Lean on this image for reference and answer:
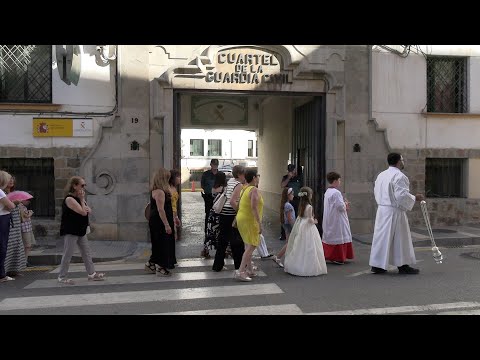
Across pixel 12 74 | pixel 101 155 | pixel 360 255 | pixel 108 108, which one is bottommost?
pixel 360 255

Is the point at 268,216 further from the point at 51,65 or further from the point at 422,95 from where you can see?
the point at 51,65

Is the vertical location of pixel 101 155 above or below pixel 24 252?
above

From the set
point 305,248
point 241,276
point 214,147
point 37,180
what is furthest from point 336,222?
point 214,147

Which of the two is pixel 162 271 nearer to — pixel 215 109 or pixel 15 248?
pixel 15 248

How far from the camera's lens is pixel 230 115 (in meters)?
17.1

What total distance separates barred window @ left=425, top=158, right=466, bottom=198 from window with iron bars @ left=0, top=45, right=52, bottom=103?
31.5 feet

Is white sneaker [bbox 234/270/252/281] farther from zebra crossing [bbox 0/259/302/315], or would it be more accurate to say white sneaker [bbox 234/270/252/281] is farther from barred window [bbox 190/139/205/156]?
barred window [bbox 190/139/205/156]

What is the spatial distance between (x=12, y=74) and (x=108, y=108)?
226cm

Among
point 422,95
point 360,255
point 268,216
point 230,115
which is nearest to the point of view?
point 360,255

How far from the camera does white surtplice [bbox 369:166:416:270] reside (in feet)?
23.3

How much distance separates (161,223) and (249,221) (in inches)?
54.9

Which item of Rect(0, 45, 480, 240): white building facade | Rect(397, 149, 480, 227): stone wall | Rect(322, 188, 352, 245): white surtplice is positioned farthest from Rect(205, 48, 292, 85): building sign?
Rect(397, 149, 480, 227): stone wall

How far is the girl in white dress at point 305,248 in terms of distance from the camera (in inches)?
277

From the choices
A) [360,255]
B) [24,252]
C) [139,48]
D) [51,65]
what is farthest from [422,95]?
[24,252]
